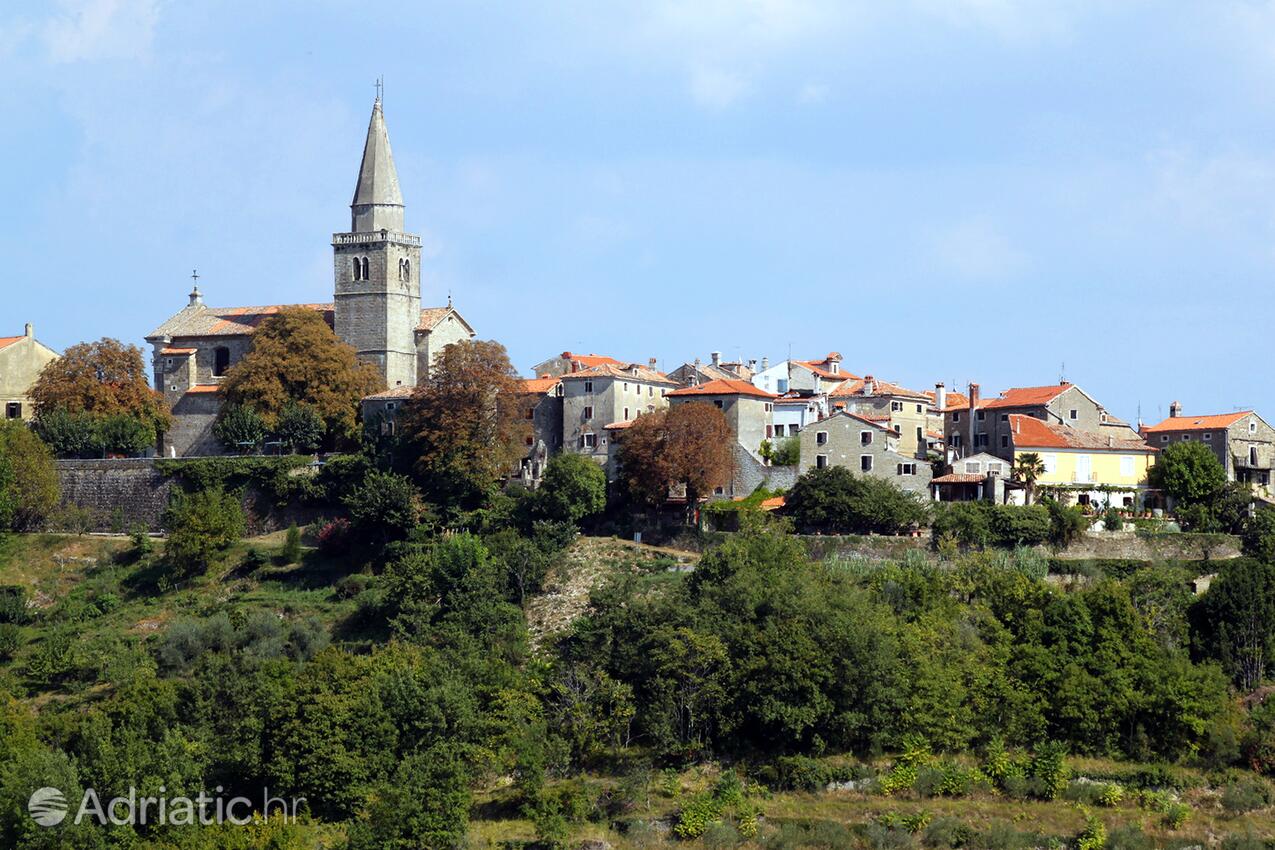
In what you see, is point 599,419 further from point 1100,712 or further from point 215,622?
point 1100,712

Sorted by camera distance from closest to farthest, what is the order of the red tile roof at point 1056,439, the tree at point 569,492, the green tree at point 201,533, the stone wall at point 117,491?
the tree at point 569,492 → the green tree at point 201,533 → the red tile roof at point 1056,439 → the stone wall at point 117,491

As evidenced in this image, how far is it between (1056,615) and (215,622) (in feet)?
85.5

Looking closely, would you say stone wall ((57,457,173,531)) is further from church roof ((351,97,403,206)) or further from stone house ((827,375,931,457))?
stone house ((827,375,931,457))

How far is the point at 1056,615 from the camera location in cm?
5484

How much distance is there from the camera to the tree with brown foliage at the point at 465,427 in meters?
66.1

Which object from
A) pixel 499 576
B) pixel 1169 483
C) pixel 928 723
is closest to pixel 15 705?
pixel 499 576

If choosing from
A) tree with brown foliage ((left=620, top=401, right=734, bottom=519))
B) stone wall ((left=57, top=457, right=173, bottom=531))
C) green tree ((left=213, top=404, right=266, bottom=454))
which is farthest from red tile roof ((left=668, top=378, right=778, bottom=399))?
stone wall ((left=57, top=457, right=173, bottom=531))

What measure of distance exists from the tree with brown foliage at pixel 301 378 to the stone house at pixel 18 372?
10889mm

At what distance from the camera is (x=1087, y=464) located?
222 ft

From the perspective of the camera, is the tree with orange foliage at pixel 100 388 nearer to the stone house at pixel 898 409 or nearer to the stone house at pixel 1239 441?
the stone house at pixel 898 409

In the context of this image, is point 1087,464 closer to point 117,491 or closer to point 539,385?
point 539,385

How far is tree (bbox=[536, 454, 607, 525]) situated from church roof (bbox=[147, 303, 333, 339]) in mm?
17355

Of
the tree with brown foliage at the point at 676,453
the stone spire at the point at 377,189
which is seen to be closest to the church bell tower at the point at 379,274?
the stone spire at the point at 377,189

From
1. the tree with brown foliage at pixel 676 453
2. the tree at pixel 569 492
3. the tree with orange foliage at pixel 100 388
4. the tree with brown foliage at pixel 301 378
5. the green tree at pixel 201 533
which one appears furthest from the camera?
the tree with orange foliage at pixel 100 388
